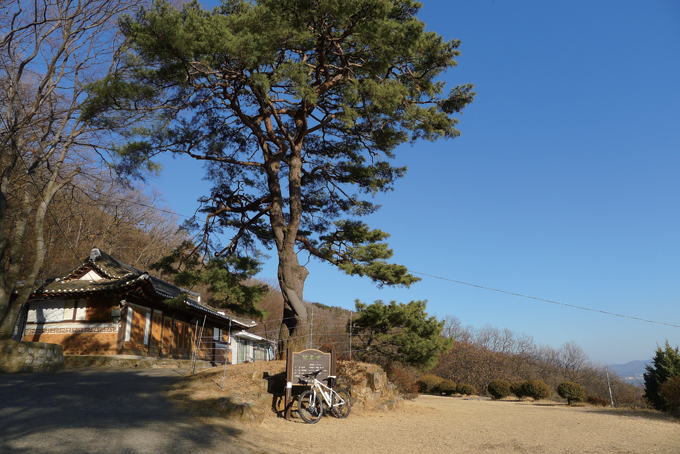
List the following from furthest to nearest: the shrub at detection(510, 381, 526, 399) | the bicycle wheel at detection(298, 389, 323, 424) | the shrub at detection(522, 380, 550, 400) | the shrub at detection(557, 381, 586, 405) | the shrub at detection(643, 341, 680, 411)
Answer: the shrub at detection(510, 381, 526, 399)
the shrub at detection(522, 380, 550, 400)
the shrub at detection(557, 381, 586, 405)
the shrub at detection(643, 341, 680, 411)
the bicycle wheel at detection(298, 389, 323, 424)

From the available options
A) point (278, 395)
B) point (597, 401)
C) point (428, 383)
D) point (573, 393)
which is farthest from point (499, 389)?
point (278, 395)

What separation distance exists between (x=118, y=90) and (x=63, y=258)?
21.4 metres

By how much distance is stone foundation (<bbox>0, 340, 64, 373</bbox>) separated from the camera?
1268cm

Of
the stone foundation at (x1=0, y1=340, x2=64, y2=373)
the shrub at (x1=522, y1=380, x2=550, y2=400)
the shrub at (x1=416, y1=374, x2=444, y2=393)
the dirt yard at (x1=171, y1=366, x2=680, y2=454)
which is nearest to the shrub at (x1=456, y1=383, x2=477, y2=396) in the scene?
the shrub at (x1=416, y1=374, x2=444, y2=393)

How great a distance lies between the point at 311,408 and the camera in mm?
10008

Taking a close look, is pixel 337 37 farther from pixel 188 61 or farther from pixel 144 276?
pixel 144 276

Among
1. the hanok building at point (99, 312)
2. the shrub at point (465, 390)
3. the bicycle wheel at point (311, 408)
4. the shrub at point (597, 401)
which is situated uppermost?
the hanok building at point (99, 312)

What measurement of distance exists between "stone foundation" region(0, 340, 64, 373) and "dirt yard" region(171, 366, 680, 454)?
6536 millimetres

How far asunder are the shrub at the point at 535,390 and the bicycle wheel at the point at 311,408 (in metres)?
15.4

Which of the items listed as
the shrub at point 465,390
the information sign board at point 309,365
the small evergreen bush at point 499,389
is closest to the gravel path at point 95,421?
the information sign board at point 309,365

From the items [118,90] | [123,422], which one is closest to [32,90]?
[118,90]

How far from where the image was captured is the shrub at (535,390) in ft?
69.9

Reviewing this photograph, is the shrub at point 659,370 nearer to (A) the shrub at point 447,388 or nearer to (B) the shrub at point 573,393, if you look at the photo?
(B) the shrub at point 573,393

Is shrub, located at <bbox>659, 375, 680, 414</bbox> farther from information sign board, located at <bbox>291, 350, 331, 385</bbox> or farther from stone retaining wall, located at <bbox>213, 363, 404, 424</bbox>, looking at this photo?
information sign board, located at <bbox>291, 350, 331, 385</bbox>
